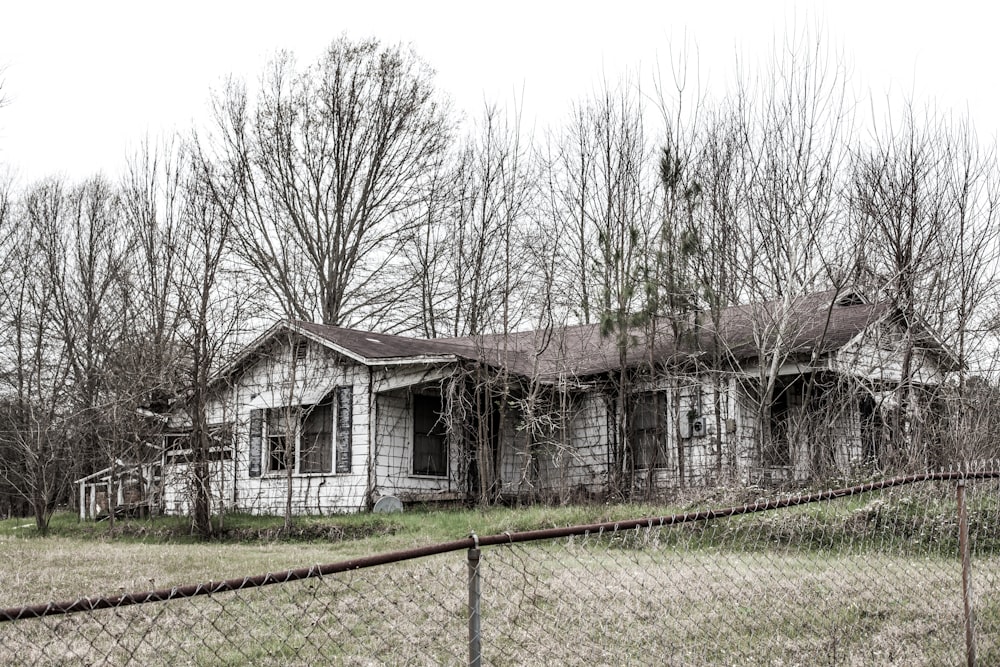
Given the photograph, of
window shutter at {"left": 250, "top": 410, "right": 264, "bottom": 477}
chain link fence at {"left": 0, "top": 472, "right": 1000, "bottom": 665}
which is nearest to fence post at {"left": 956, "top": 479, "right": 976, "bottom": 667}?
chain link fence at {"left": 0, "top": 472, "right": 1000, "bottom": 665}

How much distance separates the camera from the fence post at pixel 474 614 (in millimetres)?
3365

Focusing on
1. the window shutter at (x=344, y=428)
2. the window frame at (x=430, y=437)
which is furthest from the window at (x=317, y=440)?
the window frame at (x=430, y=437)

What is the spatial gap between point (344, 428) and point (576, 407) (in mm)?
4228

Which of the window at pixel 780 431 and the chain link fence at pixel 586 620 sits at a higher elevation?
the window at pixel 780 431

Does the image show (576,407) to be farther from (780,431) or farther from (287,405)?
(287,405)

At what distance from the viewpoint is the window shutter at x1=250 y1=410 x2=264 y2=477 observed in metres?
17.6

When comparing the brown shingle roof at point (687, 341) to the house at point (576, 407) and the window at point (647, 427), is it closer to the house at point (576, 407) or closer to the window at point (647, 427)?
the house at point (576, 407)

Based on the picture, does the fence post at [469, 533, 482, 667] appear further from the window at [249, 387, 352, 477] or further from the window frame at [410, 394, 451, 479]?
the window frame at [410, 394, 451, 479]

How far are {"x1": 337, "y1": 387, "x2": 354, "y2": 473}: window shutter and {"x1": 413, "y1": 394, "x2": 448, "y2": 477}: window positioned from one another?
47.2 inches

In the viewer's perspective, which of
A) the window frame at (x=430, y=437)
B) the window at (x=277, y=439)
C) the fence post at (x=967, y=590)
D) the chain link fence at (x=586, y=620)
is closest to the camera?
the fence post at (x=967, y=590)

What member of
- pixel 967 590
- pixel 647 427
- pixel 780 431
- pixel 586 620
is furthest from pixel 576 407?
pixel 967 590

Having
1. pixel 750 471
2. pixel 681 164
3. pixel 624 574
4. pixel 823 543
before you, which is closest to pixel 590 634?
pixel 624 574

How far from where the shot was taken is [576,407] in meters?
17.5

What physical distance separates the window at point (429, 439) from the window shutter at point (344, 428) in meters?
1.20
